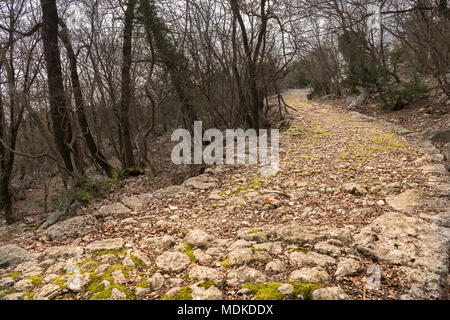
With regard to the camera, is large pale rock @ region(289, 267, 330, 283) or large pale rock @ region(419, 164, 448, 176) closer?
large pale rock @ region(289, 267, 330, 283)

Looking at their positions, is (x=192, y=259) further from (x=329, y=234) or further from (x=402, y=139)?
(x=402, y=139)

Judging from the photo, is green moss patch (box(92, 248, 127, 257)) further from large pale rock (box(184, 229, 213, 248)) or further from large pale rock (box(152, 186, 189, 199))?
large pale rock (box(152, 186, 189, 199))

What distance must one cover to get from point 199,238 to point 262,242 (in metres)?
0.82

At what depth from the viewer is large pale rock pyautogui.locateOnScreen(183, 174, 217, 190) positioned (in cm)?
562

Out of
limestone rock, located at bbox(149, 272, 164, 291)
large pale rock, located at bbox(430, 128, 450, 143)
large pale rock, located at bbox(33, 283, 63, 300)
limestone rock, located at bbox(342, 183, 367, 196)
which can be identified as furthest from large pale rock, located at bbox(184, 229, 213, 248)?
large pale rock, located at bbox(430, 128, 450, 143)

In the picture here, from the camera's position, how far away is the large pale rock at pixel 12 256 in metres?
3.26

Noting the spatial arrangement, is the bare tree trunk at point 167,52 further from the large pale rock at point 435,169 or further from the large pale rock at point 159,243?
the large pale rock at point 435,169

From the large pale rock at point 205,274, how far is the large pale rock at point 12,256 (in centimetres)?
224

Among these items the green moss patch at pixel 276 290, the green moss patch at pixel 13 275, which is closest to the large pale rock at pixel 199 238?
the green moss patch at pixel 276 290

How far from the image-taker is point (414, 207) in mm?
3592

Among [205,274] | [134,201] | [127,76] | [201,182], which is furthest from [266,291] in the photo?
[127,76]

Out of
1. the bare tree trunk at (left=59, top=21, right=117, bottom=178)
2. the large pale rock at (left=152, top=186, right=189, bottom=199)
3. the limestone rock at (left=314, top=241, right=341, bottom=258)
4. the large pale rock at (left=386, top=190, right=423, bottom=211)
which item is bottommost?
the limestone rock at (left=314, top=241, right=341, bottom=258)

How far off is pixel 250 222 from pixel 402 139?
605 cm

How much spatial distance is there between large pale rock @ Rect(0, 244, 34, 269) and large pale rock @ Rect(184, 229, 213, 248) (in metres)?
2.01
